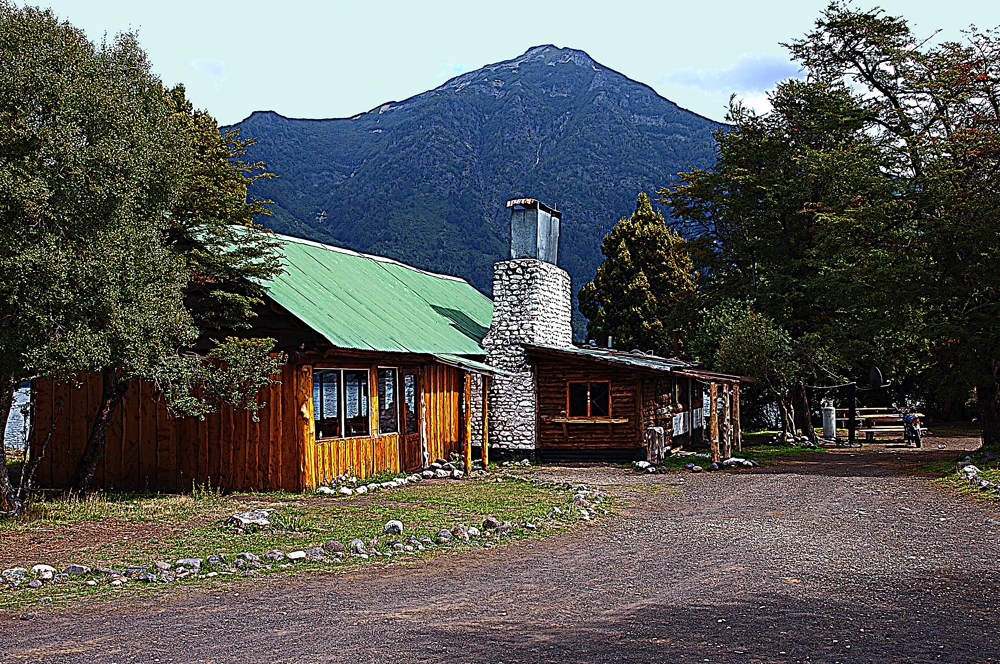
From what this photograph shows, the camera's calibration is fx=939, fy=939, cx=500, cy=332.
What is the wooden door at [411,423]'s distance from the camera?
18859 mm

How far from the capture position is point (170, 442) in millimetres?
15711

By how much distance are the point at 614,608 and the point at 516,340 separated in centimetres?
1551

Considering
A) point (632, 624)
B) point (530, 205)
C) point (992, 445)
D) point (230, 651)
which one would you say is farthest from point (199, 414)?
point (992, 445)

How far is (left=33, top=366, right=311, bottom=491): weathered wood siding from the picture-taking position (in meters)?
15.3

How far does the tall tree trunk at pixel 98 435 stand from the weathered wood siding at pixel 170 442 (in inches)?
39.6

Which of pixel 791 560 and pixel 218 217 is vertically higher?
pixel 218 217

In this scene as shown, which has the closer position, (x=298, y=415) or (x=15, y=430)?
(x=298, y=415)

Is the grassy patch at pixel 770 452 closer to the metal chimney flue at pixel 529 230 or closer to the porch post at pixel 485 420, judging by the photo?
the porch post at pixel 485 420

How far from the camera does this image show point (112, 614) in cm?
723

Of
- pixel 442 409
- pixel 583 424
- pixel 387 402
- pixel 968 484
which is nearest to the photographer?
pixel 968 484

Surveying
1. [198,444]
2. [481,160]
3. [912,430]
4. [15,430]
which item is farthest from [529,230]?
[481,160]

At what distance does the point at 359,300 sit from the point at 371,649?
1352cm

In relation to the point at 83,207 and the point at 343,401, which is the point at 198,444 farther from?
the point at 83,207

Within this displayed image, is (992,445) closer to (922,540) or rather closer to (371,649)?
(922,540)
